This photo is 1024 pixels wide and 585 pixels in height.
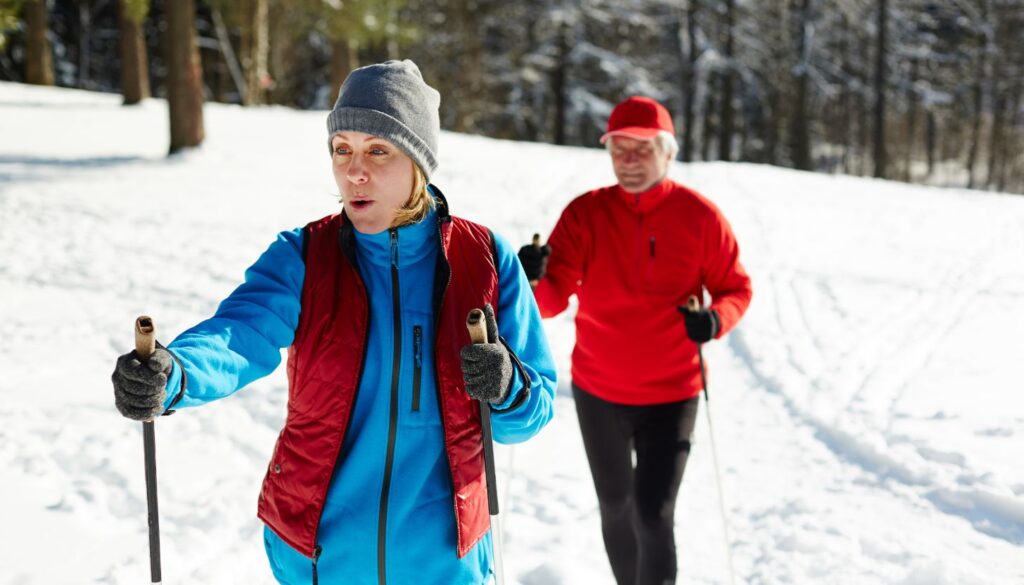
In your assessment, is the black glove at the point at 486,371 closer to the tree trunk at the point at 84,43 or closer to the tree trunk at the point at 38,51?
the tree trunk at the point at 38,51

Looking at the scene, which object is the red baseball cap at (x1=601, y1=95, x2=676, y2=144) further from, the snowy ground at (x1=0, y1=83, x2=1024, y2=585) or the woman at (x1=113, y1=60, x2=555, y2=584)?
the snowy ground at (x1=0, y1=83, x2=1024, y2=585)

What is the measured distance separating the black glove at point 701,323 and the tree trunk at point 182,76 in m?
10.7

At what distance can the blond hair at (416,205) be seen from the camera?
187 cm

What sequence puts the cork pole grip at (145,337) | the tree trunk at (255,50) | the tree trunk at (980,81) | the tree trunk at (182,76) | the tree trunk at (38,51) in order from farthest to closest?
1. the tree trunk at (980,81)
2. the tree trunk at (38,51)
3. the tree trunk at (255,50)
4. the tree trunk at (182,76)
5. the cork pole grip at (145,337)

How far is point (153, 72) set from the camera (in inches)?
1291

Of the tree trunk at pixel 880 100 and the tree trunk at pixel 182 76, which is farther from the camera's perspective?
the tree trunk at pixel 880 100

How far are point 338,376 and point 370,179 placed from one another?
44 centimetres

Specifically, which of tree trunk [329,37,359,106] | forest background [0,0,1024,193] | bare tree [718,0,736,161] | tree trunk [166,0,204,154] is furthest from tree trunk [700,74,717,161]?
tree trunk [166,0,204,154]

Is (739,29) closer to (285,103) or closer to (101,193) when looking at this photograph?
(285,103)

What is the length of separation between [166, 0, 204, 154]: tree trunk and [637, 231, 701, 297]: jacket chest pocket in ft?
34.1

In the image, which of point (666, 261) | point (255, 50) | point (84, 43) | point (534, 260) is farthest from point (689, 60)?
point (534, 260)

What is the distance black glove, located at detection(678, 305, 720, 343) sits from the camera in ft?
10.4

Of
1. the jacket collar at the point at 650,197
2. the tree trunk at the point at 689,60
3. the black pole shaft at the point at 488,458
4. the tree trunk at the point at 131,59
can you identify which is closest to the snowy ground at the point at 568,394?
the jacket collar at the point at 650,197

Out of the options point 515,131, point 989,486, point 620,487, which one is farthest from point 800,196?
point 515,131
